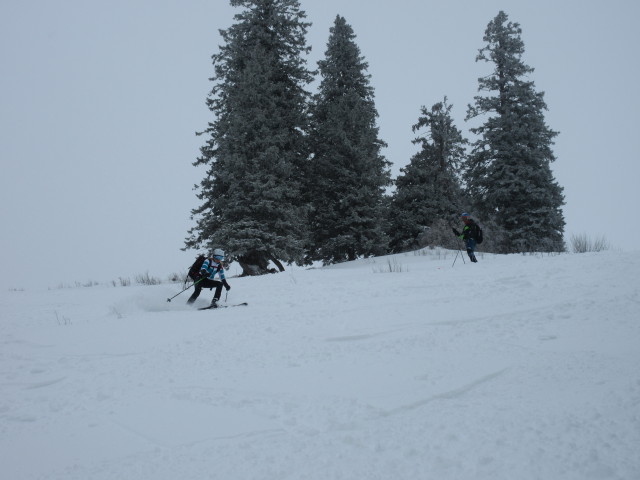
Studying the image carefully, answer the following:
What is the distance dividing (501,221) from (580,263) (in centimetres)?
1336

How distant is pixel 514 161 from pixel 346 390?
21.3 metres

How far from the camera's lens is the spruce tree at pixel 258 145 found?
17.3 metres

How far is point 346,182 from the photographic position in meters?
20.2

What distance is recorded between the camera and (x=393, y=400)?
371 centimetres

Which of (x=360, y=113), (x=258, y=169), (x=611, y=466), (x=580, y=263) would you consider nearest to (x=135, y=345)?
(x=611, y=466)

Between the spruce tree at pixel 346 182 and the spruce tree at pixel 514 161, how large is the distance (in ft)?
18.4

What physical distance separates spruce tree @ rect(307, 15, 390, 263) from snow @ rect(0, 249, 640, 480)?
11625mm

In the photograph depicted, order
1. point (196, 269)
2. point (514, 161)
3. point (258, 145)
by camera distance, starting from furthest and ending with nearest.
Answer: point (514, 161), point (258, 145), point (196, 269)

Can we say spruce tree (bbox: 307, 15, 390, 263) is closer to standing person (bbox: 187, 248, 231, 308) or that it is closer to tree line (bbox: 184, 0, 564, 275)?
tree line (bbox: 184, 0, 564, 275)

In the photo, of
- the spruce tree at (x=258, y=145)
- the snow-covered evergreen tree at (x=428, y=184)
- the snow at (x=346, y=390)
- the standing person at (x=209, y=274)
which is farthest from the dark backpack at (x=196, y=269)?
the snow-covered evergreen tree at (x=428, y=184)

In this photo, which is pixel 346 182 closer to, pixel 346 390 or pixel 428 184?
pixel 428 184

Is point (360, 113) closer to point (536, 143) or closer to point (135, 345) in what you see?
point (536, 143)

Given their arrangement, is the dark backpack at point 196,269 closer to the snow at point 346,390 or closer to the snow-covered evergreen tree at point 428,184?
the snow at point 346,390

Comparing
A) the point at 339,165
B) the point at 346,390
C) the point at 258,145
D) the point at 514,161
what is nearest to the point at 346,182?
the point at 339,165
